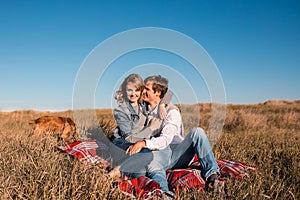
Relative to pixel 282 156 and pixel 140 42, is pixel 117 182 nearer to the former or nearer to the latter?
pixel 140 42

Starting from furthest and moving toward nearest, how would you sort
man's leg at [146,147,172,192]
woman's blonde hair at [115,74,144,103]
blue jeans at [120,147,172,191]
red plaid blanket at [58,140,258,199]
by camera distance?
1. woman's blonde hair at [115,74,144,103]
2. blue jeans at [120,147,172,191]
3. man's leg at [146,147,172,192]
4. red plaid blanket at [58,140,258,199]

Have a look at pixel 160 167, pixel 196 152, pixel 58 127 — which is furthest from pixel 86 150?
pixel 58 127

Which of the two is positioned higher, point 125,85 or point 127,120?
point 125,85

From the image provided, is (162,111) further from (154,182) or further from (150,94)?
(154,182)

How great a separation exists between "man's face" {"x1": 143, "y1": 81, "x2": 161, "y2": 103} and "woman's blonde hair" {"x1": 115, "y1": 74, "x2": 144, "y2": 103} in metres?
0.09

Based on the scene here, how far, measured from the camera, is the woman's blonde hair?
389 cm

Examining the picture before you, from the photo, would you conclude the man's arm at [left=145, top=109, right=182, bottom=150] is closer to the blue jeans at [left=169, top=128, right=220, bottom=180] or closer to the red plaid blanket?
the blue jeans at [left=169, top=128, right=220, bottom=180]

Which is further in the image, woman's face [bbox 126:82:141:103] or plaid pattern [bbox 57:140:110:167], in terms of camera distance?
woman's face [bbox 126:82:141:103]

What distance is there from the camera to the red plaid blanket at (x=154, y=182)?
292cm

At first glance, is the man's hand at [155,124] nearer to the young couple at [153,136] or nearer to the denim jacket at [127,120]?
the young couple at [153,136]

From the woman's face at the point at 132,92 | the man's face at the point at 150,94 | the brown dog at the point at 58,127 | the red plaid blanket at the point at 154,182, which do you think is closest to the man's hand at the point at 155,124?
the man's face at the point at 150,94

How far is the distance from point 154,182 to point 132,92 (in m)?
1.30

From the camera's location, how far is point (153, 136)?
3734 millimetres

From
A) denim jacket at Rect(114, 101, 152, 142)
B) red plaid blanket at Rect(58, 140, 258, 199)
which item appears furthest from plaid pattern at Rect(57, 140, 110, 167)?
denim jacket at Rect(114, 101, 152, 142)
